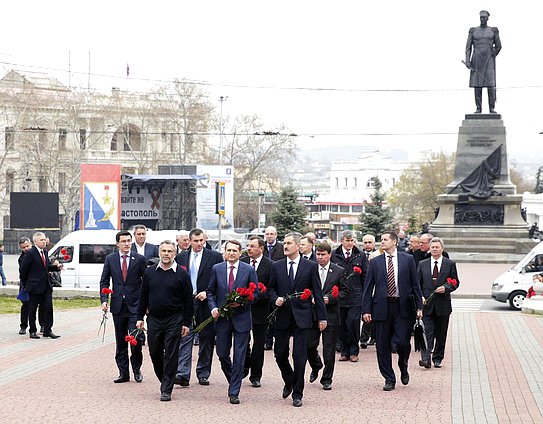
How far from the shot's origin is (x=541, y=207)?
114 metres

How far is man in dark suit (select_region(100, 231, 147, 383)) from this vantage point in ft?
45.3

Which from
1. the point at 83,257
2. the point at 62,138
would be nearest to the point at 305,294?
the point at 83,257

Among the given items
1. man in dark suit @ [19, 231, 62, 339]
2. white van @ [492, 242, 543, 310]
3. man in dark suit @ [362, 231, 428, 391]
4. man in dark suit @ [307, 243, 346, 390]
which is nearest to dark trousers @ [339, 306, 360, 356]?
man in dark suit @ [307, 243, 346, 390]

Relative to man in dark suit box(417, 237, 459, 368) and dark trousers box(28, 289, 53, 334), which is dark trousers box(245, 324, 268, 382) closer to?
man in dark suit box(417, 237, 459, 368)

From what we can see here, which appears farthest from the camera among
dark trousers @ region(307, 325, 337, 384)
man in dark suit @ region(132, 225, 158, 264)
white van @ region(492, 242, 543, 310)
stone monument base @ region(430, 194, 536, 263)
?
stone monument base @ region(430, 194, 536, 263)

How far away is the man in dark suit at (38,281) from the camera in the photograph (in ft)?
62.2

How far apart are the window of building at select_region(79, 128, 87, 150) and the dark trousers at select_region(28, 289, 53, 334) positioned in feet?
191

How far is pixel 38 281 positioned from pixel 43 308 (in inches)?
19.5

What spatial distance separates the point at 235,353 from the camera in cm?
1263

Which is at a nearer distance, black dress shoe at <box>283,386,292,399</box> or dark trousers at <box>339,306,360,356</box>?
black dress shoe at <box>283,386,292,399</box>

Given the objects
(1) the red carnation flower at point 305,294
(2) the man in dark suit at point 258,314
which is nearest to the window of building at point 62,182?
(2) the man in dark suit at point 258,314

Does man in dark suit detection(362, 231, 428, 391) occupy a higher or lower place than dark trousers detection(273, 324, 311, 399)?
higher

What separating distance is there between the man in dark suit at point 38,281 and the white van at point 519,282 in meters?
12.4

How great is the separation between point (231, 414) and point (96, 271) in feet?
69.1
